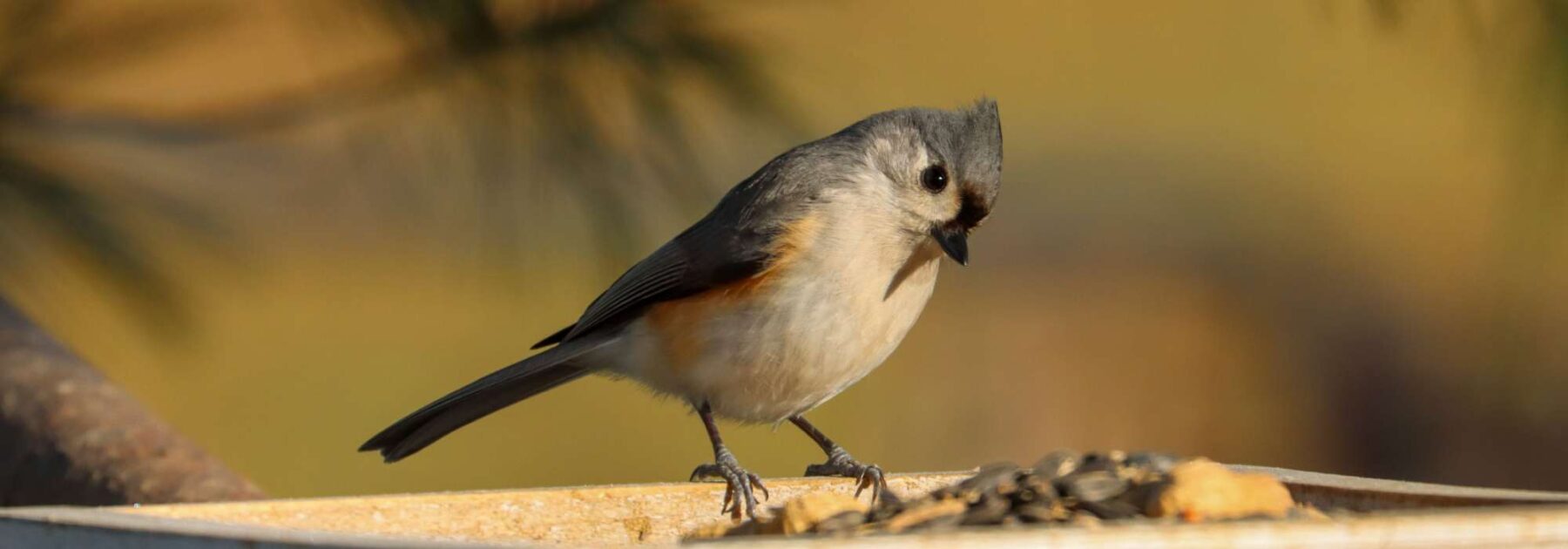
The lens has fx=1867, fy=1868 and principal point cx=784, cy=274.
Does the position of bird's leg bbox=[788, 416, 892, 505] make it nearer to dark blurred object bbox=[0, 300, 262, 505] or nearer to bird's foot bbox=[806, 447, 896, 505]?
bird's foot bbox=[806, 447, 896, 505]

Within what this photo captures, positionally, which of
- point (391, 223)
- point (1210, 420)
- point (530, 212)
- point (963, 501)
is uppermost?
point (391, 223)

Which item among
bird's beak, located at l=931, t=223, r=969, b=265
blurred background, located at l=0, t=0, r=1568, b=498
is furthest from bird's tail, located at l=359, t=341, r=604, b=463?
bird's beak, located at l=931, t=223, r=969, b=265

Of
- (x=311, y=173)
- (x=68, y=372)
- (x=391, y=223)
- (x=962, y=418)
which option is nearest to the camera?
(x=68, y=372)

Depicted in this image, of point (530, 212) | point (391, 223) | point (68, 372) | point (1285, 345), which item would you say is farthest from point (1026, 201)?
point (68, 372)

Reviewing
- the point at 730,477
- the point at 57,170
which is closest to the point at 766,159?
the point at 730,477

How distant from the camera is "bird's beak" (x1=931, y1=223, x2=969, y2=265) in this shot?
2.34m

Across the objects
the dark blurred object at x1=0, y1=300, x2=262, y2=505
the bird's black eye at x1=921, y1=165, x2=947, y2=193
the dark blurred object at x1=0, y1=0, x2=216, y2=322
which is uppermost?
the dark blurred object at x1=0, y1=0, x2=216, y2=322

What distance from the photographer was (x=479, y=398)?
248 centimetres

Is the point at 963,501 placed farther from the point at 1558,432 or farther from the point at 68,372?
the point at 1558,432

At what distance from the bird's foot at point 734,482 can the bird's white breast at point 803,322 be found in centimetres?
14

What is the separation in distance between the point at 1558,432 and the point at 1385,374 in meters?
0.30

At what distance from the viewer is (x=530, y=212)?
2.16 metres

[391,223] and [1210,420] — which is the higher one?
[391,223]

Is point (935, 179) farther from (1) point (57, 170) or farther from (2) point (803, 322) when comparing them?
(1) point (57, 170)
